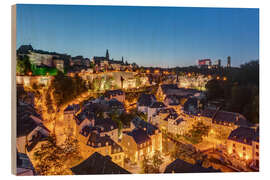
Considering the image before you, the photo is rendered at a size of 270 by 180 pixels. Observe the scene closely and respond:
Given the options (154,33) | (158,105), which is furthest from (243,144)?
(154,33)

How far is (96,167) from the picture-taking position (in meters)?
3.63

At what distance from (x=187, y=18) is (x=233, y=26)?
0.98 meters

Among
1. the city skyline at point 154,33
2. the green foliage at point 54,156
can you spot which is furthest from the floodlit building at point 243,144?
the green foliage at point 54,156

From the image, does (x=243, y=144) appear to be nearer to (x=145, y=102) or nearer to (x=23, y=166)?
(x=145, y=102)

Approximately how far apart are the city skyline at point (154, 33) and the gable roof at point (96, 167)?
→ 6.91 ft

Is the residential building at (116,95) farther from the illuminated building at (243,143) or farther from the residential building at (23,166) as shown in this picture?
the illuminated building at (243,143)

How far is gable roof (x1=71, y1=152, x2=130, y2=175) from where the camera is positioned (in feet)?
11.9

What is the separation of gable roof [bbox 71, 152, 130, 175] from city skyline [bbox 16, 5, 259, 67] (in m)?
2.11

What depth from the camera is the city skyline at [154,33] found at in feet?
12.1

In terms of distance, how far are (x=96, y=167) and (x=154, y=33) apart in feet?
9.87

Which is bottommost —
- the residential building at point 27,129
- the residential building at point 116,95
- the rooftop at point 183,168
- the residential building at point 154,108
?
the rooftop at point 183,168
